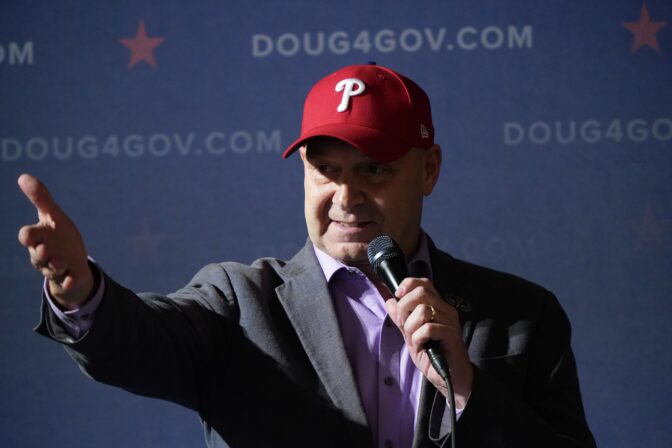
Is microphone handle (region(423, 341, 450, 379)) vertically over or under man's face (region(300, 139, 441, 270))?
under

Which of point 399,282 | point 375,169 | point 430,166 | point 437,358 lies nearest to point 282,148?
point 430,166

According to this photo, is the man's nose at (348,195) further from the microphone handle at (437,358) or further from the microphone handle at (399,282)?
the microphone handle at (437,358)

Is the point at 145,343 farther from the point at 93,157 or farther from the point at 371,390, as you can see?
the point at 93,157

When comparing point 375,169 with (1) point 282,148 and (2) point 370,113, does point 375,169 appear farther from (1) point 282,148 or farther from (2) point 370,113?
(1) point 282,148

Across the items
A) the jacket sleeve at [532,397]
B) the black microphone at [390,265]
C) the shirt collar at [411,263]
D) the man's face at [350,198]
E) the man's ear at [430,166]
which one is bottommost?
the jacket sleeve at [532,397]

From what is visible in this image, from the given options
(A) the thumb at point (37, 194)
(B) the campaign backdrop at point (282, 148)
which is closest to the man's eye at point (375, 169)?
(A) the thumb at point (37, 194)

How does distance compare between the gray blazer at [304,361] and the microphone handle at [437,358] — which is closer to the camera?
the microphone handle at [437,358]

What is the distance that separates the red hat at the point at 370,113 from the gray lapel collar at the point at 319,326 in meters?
0.22

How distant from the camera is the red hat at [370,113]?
166 cm

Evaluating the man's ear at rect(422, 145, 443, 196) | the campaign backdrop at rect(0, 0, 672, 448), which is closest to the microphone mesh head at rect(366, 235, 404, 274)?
the man's ear at rect(422, 145, 443, 196)

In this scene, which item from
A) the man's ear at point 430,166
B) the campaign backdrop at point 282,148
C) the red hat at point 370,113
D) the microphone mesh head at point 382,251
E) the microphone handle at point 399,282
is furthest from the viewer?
the campaign backdrop at point 282,148

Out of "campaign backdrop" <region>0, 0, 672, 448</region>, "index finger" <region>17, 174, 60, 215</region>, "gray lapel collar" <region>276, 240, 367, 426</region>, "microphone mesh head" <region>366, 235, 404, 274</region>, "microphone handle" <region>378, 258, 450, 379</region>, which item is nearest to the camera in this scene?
"index finger" <region>17, 174, 60, 215</region>

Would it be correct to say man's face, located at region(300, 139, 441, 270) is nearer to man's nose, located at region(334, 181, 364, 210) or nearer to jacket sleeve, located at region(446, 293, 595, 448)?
man's nose, located at region(334, 181, 364, 210)

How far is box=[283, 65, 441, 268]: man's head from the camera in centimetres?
167
